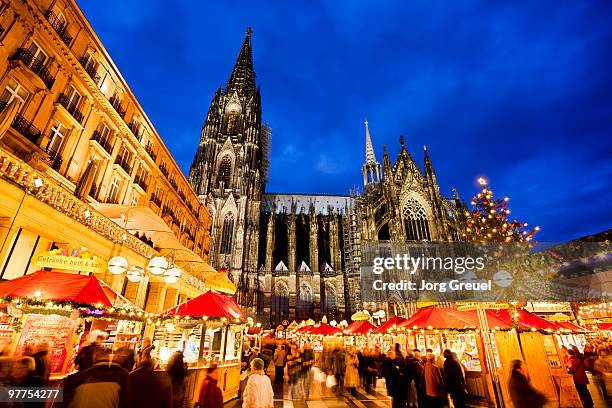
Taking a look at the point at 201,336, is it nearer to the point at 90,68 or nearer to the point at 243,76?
the point at 90,68

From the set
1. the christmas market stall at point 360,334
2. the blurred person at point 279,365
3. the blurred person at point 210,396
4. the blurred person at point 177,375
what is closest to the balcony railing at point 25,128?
the blurred person at point 177,375

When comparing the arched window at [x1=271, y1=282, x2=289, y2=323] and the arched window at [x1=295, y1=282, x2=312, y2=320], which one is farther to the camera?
the arched window at [x1=295, y1=282, x2=312, y2=320]

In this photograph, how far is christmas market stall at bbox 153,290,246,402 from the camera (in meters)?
7.57

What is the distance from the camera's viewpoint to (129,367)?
377 centimetres

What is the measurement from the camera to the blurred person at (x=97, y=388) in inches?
99.7

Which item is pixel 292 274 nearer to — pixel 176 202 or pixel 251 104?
pixel 176 202

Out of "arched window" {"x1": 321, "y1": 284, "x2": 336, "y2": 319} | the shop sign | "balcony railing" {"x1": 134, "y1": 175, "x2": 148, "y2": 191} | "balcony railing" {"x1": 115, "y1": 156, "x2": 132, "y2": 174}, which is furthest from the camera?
"arched window" {"x1": 321, "y1": 284, "x2": 336, "y2": 319}

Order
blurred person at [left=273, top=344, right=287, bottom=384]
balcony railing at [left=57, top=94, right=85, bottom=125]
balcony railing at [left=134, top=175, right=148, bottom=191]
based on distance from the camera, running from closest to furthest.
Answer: balcony railing at [left=57, top=94, right=85, bottom=125], blurred person at [left=273, top=344, right=287, bottom=384], balcony railing at [left=134, top=175, right=148, bottom=191]

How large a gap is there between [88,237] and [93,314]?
3.34m

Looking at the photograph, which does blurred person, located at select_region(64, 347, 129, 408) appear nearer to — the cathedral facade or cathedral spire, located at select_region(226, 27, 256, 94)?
the cathedral facade

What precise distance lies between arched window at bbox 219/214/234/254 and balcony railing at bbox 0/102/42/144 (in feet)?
92.6

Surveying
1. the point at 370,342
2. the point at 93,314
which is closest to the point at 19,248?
the point at 93,314

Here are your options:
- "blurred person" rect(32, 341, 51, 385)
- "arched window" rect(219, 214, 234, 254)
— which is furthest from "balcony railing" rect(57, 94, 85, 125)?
"arched window" rect(219, 214, 234, 254)

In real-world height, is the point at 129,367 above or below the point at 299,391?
above
